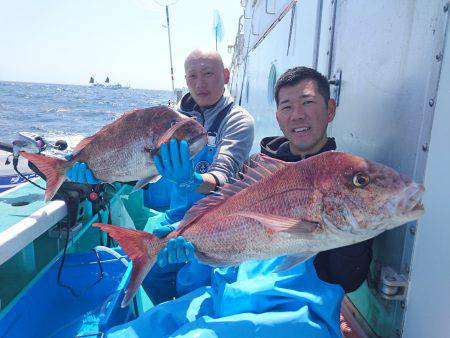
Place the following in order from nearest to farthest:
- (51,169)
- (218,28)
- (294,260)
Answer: (294,260) → (51,169) → (218,28)

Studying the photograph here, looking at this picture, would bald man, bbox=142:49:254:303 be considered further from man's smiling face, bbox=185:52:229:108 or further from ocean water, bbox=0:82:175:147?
ocean water, bbox=0:82:175:147

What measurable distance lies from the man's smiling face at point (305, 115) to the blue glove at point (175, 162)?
1.87 ft

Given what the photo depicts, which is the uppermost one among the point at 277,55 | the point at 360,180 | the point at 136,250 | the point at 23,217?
the point at 277,55

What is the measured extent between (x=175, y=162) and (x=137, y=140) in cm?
24

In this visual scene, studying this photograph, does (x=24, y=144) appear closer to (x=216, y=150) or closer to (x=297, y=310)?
(x=216, y=150)

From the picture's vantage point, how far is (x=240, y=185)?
5.04 ft

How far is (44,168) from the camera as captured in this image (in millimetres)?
2135

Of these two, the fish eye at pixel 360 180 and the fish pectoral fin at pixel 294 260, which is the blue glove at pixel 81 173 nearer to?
the fish pectoral fin at pixel 294 260

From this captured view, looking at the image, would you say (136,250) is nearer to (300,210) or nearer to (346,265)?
(300,210)

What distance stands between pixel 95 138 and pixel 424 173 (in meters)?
1.67

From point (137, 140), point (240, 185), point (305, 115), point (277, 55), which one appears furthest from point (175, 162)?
point (277, 55)

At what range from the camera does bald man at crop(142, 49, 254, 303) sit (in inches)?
87.4

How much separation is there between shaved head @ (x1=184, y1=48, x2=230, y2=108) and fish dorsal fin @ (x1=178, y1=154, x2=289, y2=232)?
160 centimetres

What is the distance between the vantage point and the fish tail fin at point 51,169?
2.11m
